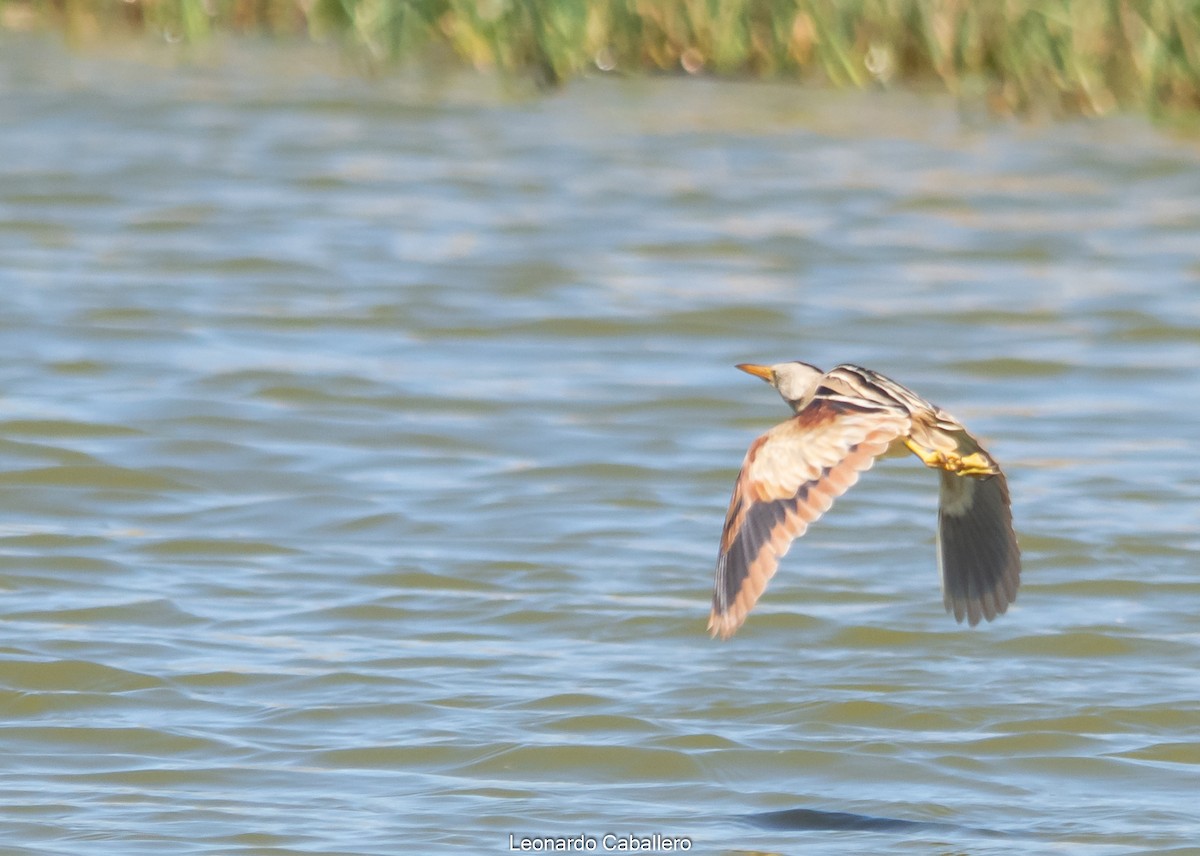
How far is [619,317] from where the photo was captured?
10133mm

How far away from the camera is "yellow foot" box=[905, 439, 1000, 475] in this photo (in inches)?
177

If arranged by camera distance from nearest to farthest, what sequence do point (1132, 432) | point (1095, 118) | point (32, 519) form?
point (32, 519)
point (1132, 432)
point (1095, 118)

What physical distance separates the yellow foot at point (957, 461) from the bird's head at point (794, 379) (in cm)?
44

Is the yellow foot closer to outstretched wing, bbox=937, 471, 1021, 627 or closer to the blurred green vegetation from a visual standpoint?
outstretched wing, bbox=937, 471, 1021, 627

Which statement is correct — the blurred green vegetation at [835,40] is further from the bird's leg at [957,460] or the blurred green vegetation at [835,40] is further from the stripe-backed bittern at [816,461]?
the bird's leg at [957,460]

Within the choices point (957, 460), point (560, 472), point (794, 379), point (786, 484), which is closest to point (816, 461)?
point (786, 484)

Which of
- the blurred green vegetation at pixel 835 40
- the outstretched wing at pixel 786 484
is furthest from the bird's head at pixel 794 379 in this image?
the blurred green vegetation at pixel 835 40

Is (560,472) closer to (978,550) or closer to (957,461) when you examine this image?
(978,550)

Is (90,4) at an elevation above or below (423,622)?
above

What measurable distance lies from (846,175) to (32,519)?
6.74 meters

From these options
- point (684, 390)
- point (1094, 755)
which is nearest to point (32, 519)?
point (684, 390)

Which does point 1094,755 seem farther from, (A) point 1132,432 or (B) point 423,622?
(A) point 1132,432

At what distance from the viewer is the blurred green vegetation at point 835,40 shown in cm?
1334

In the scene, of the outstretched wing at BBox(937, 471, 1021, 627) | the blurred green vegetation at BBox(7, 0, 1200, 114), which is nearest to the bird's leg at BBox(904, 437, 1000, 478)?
the outstretched wing at BBox(937, 471, 1021, 627)
